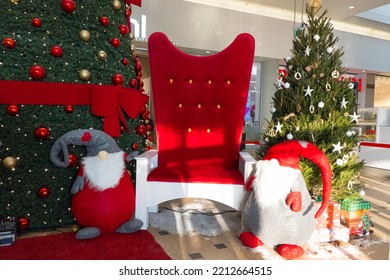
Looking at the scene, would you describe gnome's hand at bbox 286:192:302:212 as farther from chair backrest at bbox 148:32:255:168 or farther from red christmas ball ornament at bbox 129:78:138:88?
red christmas ball ornament at bbox 129:78:138:88

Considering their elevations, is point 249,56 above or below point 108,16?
below

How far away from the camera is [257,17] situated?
7.07 m

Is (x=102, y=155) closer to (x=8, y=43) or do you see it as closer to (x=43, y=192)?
(x=43, y=192)

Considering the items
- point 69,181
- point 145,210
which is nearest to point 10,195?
point 69,181

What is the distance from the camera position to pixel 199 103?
2641 mm

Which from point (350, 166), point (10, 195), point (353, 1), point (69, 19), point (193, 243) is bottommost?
point (193, 243)

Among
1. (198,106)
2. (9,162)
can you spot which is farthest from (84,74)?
(198,106)

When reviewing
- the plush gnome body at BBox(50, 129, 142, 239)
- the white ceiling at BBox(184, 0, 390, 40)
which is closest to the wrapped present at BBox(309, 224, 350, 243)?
the plush gnome body at BBox(50, 129, 142, 239)

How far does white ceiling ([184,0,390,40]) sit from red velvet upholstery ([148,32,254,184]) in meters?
4.04

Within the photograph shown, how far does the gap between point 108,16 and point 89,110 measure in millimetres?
736

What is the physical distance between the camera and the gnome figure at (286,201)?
69.8 inches

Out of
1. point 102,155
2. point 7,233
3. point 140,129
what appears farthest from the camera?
point 140,129

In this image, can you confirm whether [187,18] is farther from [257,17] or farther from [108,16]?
[108,16]

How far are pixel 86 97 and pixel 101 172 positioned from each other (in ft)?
1.82
